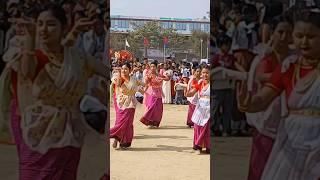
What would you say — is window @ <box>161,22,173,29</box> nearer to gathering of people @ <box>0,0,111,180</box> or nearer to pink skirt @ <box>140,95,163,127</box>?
pink skirt @ <box>140,95,163,127</box>

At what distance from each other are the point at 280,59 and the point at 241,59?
0.91 ft

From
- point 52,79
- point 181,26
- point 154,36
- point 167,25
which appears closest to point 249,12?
point 52,79

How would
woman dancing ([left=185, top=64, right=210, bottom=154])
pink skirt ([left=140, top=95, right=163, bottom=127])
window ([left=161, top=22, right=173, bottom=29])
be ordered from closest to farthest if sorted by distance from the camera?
woman dancing ([left=185, top=64, right=210, bottom=154]), pink skirt ([left=140, top=95, right=163, bottom=127]), window ([left=161, top=22, right=173, bottom=29])

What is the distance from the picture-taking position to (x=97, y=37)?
164 inches

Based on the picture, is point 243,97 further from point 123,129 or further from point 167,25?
point 167,25

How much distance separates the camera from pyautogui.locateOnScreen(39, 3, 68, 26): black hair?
4.12 meters

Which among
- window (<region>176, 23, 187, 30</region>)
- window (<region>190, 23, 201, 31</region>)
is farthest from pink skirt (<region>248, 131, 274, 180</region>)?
window (<region>176, 23, 187, 30</region>)

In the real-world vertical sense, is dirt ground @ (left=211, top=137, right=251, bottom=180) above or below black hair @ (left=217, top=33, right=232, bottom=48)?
below

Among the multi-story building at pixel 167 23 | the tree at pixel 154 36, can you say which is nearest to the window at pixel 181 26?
the multi-story building at pixel 167 23

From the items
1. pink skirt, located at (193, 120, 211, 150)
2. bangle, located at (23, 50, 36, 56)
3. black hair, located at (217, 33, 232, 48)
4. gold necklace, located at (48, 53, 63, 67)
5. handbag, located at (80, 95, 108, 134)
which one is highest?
black hair, located at (217, 33, 232, 48)

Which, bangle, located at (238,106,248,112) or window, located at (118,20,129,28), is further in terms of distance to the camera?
window, located at (118,20,129,28)

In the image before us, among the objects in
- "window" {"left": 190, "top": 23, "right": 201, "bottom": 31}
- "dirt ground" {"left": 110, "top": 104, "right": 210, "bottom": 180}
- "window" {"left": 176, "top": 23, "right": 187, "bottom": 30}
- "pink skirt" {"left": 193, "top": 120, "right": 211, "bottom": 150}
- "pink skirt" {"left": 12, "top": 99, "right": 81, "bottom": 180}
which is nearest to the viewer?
"pink skirt" {"left": 12, "top": 99, "right": 81, "bottom": 180}

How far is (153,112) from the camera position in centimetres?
1368

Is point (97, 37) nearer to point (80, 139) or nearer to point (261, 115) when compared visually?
point (80, 139)
